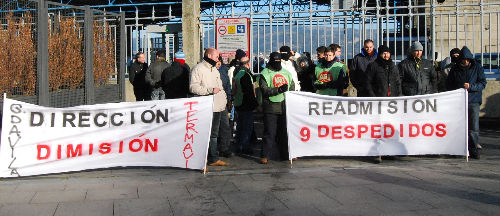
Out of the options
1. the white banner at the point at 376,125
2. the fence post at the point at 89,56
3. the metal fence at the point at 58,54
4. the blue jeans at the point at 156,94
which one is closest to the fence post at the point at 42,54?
the metal fence at the point at 58,54

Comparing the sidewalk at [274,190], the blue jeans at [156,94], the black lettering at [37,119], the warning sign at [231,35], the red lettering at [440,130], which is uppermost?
the warning sign at [231,35]

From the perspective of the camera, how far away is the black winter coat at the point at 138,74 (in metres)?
11.6

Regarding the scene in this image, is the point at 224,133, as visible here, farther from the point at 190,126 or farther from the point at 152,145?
the point at 152,145

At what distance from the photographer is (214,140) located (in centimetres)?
844

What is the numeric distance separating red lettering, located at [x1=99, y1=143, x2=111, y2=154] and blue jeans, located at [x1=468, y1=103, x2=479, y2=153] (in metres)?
5.40

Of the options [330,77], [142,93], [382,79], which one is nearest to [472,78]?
[382,79]

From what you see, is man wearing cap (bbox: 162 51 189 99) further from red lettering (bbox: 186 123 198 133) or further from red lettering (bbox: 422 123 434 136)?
red lettering (bbox: 422 123 434 136)

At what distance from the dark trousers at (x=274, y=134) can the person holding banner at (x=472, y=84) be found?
2856 mm

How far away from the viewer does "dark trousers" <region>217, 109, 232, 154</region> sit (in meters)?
8.89

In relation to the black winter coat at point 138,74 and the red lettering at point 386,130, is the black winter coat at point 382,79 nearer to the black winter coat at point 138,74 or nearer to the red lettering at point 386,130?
the red lettering at point 386,130

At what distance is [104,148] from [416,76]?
4.80 meters

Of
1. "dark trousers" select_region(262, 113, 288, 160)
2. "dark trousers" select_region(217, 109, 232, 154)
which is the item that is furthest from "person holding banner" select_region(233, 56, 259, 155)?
"dark trousers" select_region(262, 113, 288, 160)

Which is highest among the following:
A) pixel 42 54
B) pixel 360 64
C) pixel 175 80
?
pixel 42 54

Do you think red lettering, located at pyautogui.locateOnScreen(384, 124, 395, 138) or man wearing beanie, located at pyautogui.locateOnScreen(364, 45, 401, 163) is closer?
red lettering, located at pyautogui.locateOnScreen(384, 124, 395, 138)
